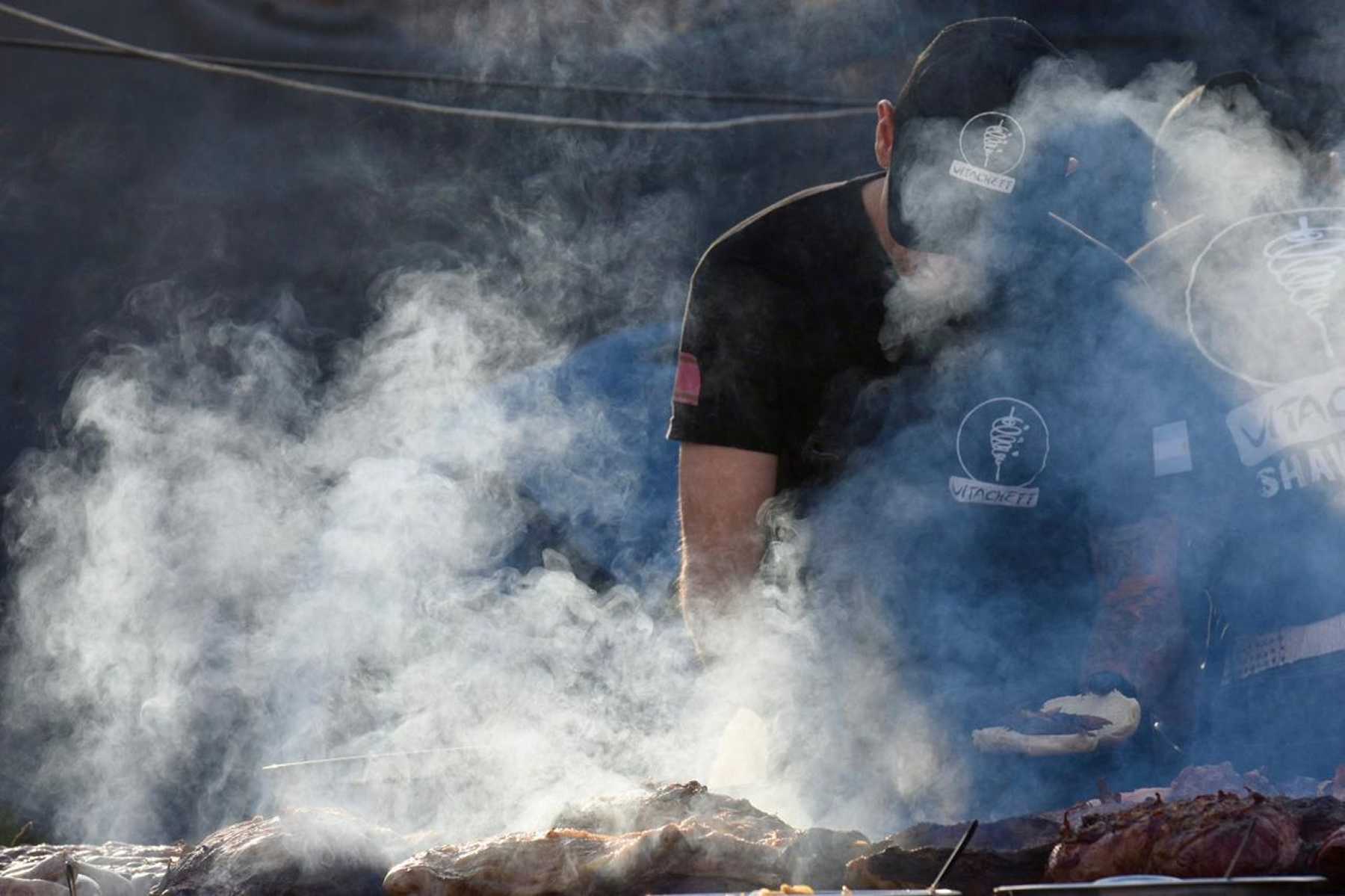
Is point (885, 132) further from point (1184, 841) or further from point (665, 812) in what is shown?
point (1184, 841)

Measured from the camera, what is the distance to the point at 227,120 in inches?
194

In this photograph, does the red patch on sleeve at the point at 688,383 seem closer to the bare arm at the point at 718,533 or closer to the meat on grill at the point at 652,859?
the bare arm at the point at 718,533

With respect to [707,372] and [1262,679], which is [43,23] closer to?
[707,372]

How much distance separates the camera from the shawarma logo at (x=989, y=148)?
12.4 ft

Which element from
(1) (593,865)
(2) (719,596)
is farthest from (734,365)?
(1) (593,865)

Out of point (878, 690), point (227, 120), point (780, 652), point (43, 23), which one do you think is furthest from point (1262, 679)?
point (43, 23)

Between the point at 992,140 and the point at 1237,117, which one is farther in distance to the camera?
the point at 1237,117

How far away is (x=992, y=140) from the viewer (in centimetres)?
381

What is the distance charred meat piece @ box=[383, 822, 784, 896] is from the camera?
2248mm

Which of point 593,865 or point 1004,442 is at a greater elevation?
point 1004,442

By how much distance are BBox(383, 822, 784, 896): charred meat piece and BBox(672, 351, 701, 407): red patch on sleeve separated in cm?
184

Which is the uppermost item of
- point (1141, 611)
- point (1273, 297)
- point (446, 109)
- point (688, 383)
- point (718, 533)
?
point (446, 109)

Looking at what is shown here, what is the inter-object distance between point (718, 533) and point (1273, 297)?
5.85ft

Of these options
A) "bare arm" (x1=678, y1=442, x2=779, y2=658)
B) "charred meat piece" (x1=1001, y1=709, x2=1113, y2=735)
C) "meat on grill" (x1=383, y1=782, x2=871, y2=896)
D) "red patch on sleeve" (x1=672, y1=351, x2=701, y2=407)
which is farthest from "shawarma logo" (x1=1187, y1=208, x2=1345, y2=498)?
"meat on grill" (x1=383, y1=782, x2=871, y2=896)
